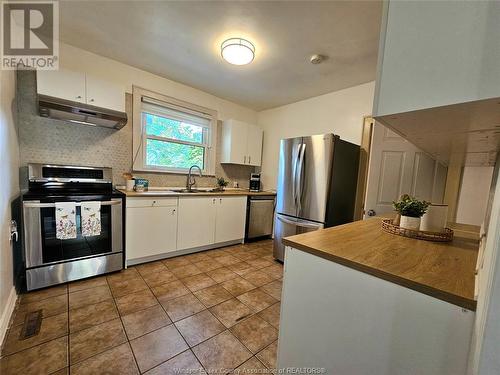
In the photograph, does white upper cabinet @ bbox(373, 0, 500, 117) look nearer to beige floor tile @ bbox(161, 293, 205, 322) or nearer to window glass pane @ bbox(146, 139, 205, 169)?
beige floor tile @ bbox(161, 293, 205, 322)

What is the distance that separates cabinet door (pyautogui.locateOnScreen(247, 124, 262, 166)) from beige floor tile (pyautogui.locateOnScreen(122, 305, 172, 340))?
2.83 metres

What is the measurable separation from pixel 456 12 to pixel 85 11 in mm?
2567

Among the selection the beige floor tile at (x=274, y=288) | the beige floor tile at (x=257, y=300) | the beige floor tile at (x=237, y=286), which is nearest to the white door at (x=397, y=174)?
the beige floor tile at (x=274, y=288)

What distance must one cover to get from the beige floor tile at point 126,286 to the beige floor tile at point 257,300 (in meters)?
1.00

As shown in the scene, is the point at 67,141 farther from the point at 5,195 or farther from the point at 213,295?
the point at 213,295

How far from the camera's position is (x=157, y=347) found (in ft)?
4.58

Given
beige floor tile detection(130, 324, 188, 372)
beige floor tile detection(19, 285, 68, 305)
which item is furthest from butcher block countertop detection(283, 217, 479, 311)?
beige floor tile detection(19, 285, 68, 305)

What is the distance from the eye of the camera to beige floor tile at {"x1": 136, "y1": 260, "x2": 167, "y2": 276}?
2.41 m

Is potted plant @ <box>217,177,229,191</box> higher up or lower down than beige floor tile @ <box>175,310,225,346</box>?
higher up

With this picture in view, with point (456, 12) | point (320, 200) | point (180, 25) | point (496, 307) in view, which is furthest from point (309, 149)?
point (496, 307)

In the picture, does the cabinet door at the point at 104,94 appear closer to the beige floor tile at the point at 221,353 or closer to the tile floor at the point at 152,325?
the tile floor at the point at 152,325

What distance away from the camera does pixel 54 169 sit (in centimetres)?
213

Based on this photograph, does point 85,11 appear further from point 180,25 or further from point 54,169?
point 54,169

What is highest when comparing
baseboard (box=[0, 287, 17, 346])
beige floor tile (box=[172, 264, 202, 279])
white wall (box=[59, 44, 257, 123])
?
white wall (box=[59, 44, 257, 123])
